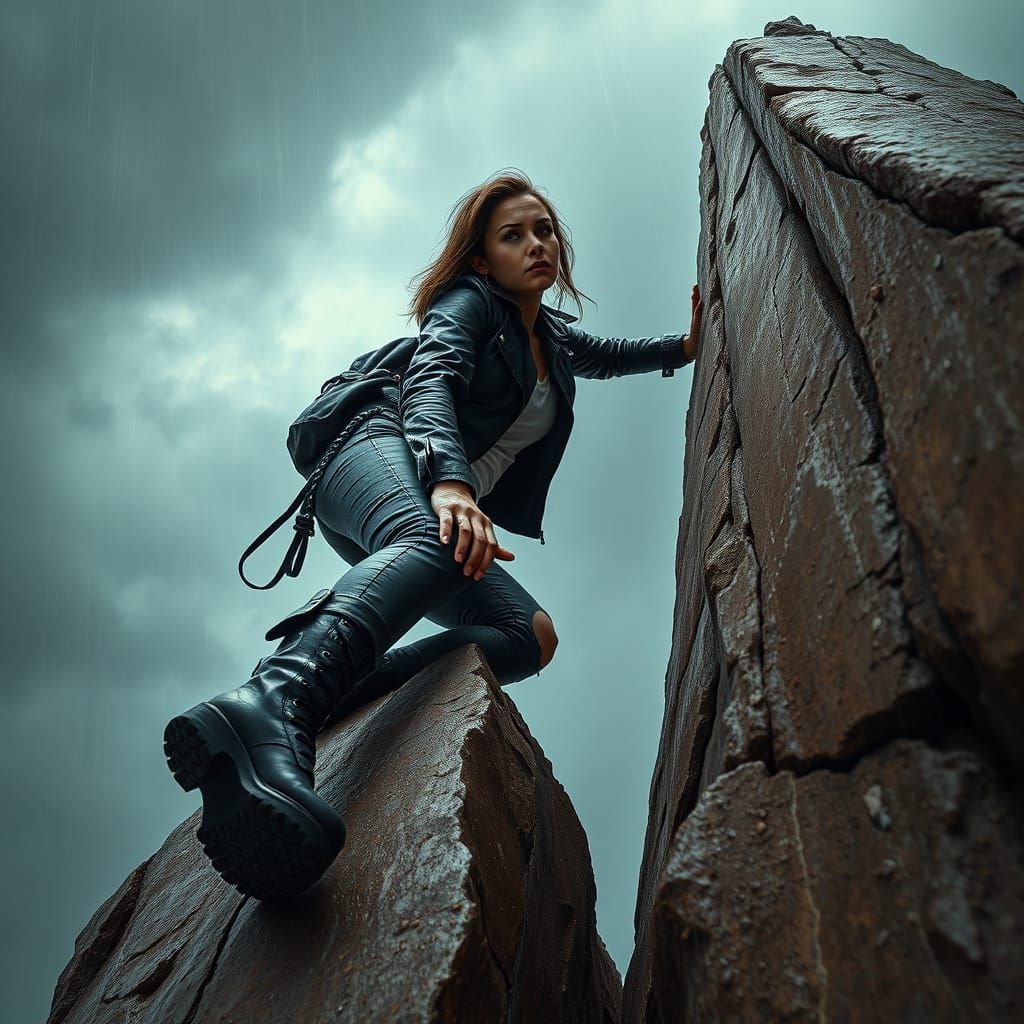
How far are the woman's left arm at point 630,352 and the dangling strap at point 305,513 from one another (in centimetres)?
112

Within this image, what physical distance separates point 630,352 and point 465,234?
831mm

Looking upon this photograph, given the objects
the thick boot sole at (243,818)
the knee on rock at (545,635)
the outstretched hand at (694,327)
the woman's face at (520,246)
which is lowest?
the thick boot sole at (243,818)

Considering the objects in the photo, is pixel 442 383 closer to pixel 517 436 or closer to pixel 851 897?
pixel 517 436

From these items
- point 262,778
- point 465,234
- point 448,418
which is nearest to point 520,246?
point 465,234

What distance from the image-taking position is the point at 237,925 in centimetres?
136

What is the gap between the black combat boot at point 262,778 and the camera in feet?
3.65

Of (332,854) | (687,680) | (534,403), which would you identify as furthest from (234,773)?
(534,403)

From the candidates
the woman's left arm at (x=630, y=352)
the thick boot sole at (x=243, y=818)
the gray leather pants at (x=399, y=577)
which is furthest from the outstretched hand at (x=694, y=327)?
the thick boot sole at (x=243, y=818)

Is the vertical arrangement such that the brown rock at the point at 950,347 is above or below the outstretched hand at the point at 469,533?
Result: below

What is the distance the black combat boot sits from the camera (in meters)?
1.11

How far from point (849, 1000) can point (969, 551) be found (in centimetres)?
37

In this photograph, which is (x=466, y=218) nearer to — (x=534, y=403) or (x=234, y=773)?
(x=534, y=403)

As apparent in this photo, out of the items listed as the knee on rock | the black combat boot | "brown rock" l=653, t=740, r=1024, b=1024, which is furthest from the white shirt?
"brown rock" l=653, t=740, r=1024, b=1024

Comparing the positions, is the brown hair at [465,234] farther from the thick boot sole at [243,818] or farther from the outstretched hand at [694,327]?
the thick boot sole at [243,818]
